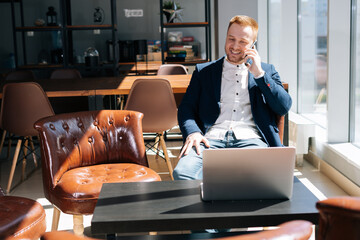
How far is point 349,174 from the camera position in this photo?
403 centimetres

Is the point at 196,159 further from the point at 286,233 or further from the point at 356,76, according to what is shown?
the point at 356,76

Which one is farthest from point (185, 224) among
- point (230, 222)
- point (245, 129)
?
point (245, 129)

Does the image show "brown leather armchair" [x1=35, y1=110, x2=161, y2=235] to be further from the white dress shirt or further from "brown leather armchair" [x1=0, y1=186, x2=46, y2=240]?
the white dress shirt

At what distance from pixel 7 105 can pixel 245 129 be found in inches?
94.1

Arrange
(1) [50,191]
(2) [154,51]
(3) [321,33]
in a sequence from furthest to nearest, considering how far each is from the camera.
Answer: (2) [154,51], (3) [321,33], (1) [50,191]

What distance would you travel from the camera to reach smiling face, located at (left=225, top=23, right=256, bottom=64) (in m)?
2.76

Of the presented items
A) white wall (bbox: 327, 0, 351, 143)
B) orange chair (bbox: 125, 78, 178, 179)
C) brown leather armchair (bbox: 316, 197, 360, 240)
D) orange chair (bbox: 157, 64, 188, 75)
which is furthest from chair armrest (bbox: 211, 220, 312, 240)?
orange chair (bbox: 157, 64, 188, 75)

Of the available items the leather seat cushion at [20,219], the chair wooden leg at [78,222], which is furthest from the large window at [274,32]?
the leather seat cushion at [20,219]

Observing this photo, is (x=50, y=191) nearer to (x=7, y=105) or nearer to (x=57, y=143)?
(x=57, y=143)

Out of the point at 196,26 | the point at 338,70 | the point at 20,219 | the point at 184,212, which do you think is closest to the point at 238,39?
the point at 184,212

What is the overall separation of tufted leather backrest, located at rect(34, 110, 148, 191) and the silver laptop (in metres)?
1.31

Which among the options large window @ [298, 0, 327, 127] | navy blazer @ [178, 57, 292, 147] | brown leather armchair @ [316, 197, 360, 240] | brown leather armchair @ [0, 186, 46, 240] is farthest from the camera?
large window @ [298, 0, 327, 127]

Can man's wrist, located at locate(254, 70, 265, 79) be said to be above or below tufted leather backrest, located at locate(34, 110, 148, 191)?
above

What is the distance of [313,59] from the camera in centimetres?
586
